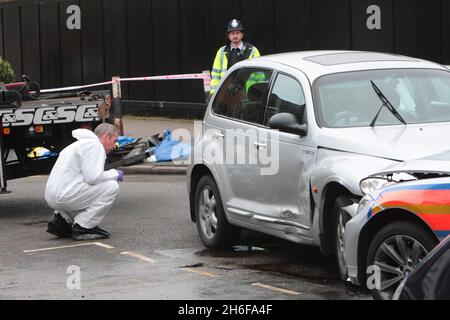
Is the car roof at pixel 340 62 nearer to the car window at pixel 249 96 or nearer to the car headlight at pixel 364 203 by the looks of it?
the car window at pixel 249 96

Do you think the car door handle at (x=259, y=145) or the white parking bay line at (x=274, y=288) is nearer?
the white parking bay line at (x=274, y=288)

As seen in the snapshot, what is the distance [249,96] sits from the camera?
9758 millimetres

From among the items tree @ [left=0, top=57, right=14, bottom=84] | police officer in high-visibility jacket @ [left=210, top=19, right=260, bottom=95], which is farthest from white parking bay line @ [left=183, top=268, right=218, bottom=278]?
tree @ [left=0, top=57, right=14, bottom=84]

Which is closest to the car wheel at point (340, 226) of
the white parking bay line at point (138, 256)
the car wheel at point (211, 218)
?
the car wheel at point (211, 218)

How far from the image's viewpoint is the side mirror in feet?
28.2

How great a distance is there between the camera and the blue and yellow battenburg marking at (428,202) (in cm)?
645

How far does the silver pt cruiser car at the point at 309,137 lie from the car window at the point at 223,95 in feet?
0.05

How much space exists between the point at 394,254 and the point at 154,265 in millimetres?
2888

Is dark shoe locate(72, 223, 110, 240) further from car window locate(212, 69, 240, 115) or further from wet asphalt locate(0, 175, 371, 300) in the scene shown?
car window locate(212, 69, 240, 115)

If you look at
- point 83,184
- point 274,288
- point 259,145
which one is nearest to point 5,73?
point 83,184

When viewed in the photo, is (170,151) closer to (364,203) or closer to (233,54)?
(233,54)

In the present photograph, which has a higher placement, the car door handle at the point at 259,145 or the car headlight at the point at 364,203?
the car door handle at the point at 259,145
